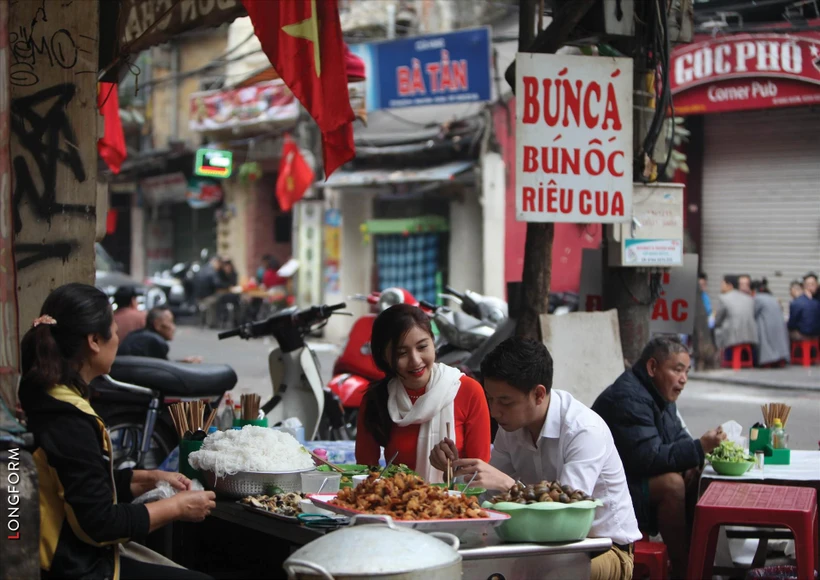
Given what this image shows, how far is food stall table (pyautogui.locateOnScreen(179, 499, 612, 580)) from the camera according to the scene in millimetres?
3236

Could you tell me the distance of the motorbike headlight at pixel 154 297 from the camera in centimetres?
2620

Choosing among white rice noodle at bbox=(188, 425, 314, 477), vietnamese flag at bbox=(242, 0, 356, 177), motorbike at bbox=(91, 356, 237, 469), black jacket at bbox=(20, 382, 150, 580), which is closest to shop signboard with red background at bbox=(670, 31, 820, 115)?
motorbike at bbox=(91, 356, 237, 469)

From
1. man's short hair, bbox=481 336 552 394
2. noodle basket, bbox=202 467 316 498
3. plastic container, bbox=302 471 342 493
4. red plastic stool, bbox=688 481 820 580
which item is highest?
man's short hair, bbox=481 336 552 394

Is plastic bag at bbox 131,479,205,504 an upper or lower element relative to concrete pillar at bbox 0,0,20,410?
lower

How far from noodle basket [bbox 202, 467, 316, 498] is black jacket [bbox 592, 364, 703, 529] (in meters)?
2.18

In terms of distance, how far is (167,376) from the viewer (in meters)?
7.62

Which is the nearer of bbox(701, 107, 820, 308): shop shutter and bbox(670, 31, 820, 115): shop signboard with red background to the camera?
bbox(670, 31, 820, 115): shop signboard with red background

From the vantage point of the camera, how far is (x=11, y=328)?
142 inches

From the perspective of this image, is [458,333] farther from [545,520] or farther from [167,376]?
[545,520]

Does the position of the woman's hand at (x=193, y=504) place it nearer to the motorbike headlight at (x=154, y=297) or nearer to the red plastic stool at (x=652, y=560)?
the red plastic stool at (x=652, y=560)

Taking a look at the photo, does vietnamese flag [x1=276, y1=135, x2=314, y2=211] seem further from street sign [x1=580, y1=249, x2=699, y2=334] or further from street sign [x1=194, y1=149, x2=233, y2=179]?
street sign [x1=580, y1=249, x2=699, y2=334]

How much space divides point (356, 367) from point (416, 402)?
412 cm

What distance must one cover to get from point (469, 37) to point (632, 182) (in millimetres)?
11969

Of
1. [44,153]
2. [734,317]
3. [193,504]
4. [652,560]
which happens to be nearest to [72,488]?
[193,504]
